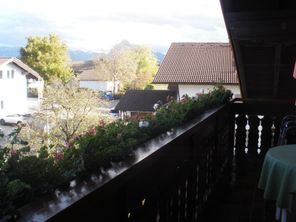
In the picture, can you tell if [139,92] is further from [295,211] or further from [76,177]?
[76,177]

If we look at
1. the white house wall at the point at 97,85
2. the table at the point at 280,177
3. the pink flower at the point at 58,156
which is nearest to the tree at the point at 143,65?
the white house wall at the point at 97,85

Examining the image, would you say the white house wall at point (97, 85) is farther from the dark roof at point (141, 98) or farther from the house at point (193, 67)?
the house at point (193, 67)

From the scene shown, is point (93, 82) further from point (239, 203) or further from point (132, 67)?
point (239, 203)

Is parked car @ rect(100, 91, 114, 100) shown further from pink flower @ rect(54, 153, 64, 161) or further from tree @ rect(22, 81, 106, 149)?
pink flower @ rect(54, 153, 64, 161)

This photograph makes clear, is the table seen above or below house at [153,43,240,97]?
below

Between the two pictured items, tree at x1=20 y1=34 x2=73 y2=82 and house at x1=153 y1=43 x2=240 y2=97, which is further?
tree at x1=20 y1=34 x2=73 y2=82

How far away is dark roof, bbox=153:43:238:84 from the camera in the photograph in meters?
12.1

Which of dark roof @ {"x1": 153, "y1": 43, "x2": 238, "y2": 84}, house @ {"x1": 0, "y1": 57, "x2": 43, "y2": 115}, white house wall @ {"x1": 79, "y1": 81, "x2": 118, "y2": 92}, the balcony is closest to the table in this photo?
the balcony

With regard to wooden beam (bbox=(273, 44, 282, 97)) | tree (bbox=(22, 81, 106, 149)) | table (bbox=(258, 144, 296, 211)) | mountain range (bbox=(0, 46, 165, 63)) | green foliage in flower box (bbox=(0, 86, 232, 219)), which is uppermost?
mountain range (bbox=(0, 46, 165, 63))

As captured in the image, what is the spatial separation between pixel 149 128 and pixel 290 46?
3.73m

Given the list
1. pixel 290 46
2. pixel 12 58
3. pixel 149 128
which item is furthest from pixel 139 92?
pixel 149 128

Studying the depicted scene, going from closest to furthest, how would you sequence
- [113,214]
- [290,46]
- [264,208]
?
[113,214], [264,208], [290,46]

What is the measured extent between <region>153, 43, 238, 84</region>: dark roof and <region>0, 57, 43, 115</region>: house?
6769 millimetres

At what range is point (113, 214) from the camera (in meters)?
1.11
